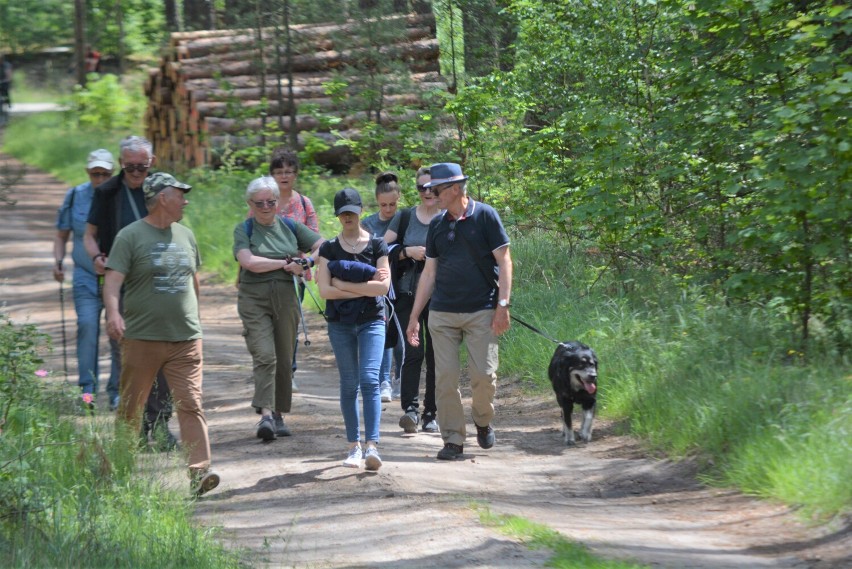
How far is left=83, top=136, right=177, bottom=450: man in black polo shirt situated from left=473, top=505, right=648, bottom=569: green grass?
295 cm

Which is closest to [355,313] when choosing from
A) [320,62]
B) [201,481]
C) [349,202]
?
[349,202]

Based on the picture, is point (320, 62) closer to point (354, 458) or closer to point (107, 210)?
point (107, 210)

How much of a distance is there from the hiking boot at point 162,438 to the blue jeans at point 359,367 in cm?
132

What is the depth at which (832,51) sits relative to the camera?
8977 millimetres

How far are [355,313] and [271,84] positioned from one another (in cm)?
1469

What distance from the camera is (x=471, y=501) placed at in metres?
7.00

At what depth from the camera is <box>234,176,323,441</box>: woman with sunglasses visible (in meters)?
8.61

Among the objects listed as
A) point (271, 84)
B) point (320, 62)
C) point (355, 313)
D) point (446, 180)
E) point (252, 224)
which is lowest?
point (355, 313)

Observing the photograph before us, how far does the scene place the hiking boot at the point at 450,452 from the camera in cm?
847

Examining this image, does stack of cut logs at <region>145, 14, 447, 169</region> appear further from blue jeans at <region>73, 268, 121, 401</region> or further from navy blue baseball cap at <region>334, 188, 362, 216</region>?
navy blue baseball cap at <region>334, 188, 362, 216</region>

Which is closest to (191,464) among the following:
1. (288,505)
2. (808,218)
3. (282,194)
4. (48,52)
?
(288,505)

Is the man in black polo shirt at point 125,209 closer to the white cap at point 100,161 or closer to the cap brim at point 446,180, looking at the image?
the white cap at point 100,161

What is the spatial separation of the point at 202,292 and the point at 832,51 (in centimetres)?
1124

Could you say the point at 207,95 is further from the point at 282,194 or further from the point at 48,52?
the point at 48,52
